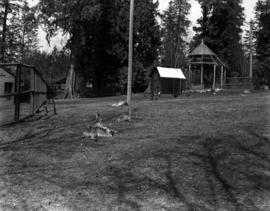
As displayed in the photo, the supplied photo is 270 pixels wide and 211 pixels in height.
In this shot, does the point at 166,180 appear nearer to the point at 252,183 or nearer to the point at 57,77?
the point at 252,183

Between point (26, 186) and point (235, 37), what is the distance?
61287 millimetres

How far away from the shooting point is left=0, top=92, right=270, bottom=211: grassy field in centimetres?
502

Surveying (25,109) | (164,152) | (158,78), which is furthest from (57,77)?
(164,152)

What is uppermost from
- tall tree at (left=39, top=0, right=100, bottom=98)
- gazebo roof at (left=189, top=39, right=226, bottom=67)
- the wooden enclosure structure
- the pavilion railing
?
tall tree at (left=39, top=0, right=100, bottom=98)

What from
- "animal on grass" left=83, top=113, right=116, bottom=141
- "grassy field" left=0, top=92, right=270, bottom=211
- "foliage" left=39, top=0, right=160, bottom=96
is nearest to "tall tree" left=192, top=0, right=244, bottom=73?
"foliage" left=39, top=0, right=160, bottom=96

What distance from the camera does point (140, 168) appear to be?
20.2 ft

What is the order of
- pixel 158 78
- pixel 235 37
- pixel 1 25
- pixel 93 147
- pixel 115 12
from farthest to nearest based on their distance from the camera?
pixel 235 37 < pixel 1 25 < pixel 115 12 < pixel 158 78 < pixel 93 147

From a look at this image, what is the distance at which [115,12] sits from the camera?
41031 millimetres

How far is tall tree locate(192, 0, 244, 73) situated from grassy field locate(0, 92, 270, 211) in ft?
173

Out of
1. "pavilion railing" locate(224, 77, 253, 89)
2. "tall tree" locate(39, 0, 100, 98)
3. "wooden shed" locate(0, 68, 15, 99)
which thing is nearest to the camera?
"wooden shed" locate(0, 68, 15, 99)

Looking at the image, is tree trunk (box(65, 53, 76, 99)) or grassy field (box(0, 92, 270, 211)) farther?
tree trunk (box(65, 53, 76, 99))

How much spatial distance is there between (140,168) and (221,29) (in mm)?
58936

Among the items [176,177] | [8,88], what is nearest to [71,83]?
[8,88]

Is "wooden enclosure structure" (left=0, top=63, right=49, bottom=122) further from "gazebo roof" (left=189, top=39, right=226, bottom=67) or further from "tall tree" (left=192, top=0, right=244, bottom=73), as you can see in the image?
"tall tree" (left=192, top=0, right=244, bottom=73)
